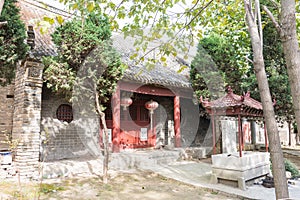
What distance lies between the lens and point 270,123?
2617 millimetres

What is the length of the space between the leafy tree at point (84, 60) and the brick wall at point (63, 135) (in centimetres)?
164

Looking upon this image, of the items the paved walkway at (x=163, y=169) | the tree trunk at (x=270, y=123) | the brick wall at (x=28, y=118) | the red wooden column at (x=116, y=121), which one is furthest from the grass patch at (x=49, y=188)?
the tree trunk at (x=270, y=123)

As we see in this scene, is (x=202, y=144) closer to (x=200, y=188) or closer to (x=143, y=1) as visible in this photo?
(x=200, y=188)

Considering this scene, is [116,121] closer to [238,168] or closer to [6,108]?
[6,108]

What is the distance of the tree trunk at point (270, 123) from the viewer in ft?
8.30

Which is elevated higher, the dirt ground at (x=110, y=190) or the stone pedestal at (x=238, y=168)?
the stone pedestal at (x=238, y=168)

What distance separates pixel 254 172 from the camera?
231 inches

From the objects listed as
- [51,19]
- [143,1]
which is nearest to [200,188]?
[143,1]

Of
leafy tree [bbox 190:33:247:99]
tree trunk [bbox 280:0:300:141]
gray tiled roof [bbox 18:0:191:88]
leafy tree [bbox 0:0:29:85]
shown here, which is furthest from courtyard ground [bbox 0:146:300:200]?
leafy tree [bbox 190:33:247:99]

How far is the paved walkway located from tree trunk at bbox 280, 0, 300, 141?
3541mm

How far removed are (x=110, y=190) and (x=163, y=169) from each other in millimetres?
2699

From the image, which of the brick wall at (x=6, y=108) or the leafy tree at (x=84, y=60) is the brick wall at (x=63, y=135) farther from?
the leafy tree at (x=84, y=60)

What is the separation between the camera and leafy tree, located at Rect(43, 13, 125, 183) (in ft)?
21.2

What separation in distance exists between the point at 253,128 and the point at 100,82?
474 inches
